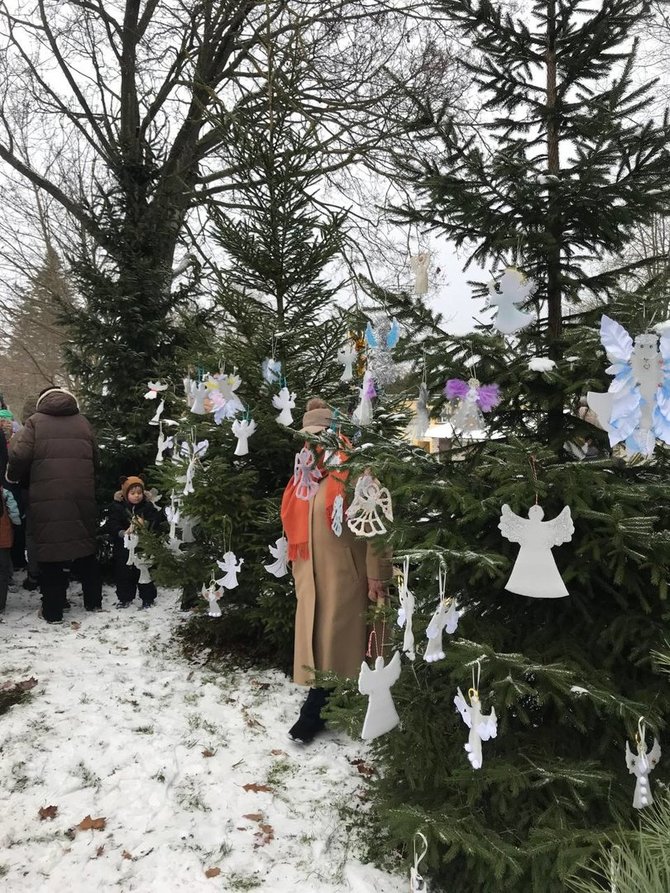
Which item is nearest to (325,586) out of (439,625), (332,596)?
(332,596)

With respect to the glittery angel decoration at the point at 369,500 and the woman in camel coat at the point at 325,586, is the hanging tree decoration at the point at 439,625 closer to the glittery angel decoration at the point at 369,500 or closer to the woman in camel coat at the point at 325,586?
the glittery angel decoration at the point at 369,500

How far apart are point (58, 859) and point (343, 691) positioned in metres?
1.44

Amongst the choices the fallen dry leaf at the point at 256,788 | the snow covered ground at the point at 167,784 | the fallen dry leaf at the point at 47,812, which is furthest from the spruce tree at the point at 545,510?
the fallen dry leaf at the point at 47,812

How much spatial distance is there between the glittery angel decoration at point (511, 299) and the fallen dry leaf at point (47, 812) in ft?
10.1

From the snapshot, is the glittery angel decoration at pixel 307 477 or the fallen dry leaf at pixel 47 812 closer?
the fallen dry leaf at pixel 47 812

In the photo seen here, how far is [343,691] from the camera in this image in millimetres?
2914

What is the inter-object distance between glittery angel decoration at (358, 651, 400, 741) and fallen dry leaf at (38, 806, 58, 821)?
1.70m

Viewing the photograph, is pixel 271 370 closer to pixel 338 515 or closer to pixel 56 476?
pixel 338 515

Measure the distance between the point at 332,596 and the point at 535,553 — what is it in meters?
1.86

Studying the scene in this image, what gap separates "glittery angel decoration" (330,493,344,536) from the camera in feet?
10.9

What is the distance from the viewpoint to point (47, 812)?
9.50 ft

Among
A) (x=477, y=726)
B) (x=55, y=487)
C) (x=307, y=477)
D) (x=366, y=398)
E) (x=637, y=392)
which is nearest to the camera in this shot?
(x=637, y=392)

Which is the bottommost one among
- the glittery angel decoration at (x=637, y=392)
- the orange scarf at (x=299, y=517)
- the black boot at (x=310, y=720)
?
the black boot at (x=310, y=720)

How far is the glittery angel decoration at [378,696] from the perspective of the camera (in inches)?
92.1
